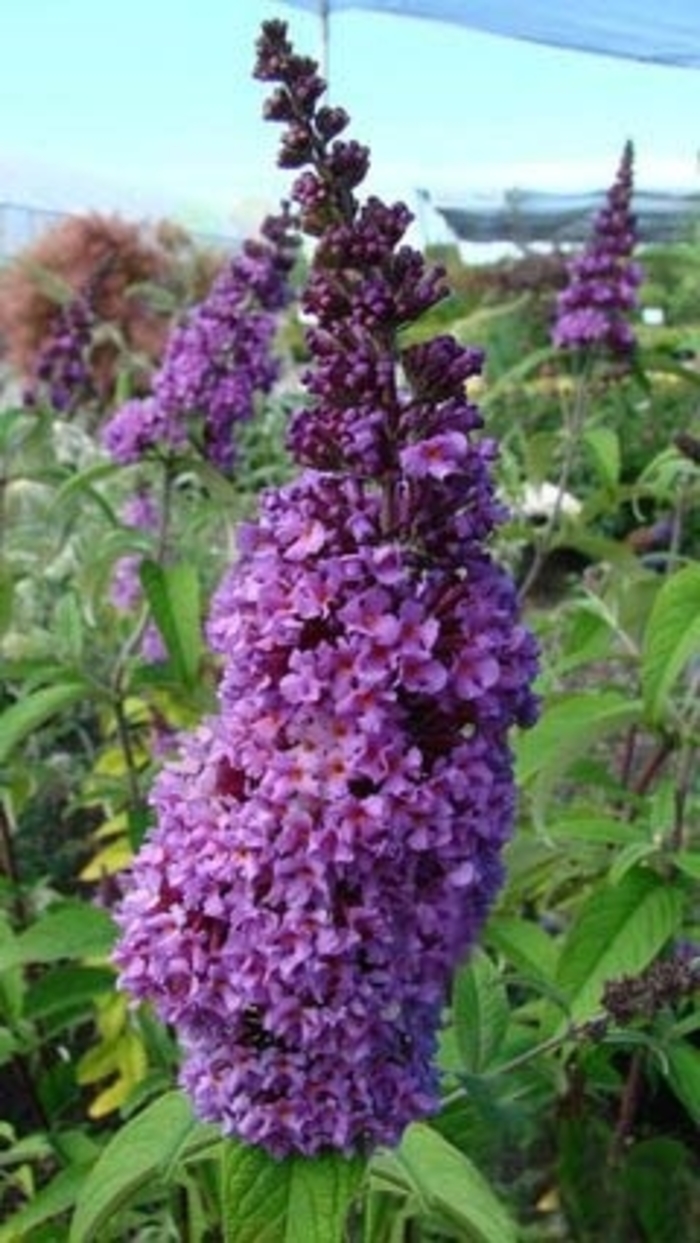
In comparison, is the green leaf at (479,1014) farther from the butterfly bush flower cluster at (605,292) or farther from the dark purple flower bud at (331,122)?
the butterfly bush flower cluster at (605,292)

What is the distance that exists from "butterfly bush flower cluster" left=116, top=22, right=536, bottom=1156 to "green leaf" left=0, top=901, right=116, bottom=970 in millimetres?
528

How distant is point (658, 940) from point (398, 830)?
0.75 meters

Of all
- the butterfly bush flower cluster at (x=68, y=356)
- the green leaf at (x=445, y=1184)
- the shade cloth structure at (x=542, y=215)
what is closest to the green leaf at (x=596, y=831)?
the green leaf at (x=445, y=1184)

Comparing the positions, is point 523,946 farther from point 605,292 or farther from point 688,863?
Answer: point 605,292

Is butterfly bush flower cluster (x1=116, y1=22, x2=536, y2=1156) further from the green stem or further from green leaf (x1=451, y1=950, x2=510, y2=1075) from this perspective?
the green stem

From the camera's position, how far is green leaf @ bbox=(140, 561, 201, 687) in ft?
7.79

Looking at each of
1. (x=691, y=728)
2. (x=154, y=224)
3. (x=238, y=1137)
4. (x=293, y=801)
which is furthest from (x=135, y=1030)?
(x=154, y=224)

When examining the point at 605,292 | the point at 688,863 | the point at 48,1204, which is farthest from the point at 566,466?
the point at 48,1204

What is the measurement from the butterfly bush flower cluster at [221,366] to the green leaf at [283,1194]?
5.45ft

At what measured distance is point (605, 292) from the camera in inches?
129

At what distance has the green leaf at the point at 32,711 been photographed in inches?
84.9

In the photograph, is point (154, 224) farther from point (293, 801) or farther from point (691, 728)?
point (293, 801)

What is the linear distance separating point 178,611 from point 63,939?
0.62 metres

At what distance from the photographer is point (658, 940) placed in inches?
76.2
